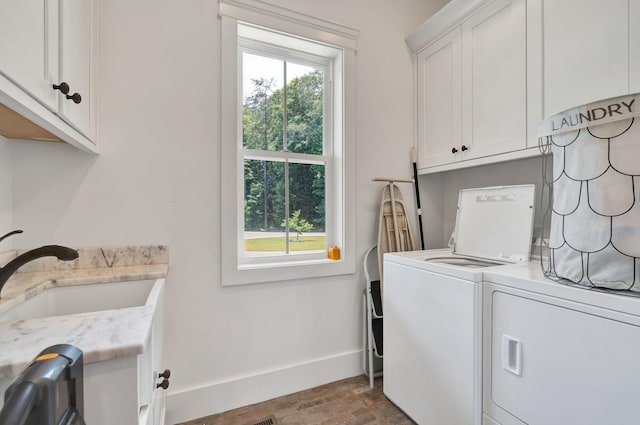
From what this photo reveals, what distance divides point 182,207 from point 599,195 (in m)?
1.92

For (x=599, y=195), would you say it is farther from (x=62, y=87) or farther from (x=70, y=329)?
(x=62, y=87)

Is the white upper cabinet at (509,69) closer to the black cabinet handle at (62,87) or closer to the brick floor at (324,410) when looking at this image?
the brick floor at (324,410)

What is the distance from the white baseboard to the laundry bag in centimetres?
154

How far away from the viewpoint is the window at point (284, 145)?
5.86ft

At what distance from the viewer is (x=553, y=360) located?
3.48 feet

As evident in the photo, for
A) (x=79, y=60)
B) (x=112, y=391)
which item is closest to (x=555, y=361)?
(x=112, y=391)

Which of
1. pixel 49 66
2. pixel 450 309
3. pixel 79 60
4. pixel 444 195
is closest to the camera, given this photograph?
pixel 49 66

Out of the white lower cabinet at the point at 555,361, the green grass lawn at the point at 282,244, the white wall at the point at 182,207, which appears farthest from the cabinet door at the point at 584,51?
the green grass lawn at the point at 282,244

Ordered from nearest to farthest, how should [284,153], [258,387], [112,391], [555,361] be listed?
[112,391] → [555,361] → [258,387] → [284,153]

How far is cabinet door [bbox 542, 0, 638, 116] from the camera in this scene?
1205 millimetres

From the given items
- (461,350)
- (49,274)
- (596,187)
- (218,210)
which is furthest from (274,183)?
(596,187)

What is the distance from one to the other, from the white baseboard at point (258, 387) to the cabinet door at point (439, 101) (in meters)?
1.66

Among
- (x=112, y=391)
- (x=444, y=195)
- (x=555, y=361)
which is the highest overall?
(x=444, y=195)

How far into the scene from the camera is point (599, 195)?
989 millimetres
